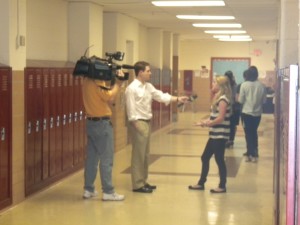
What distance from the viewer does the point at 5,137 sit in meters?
6.03

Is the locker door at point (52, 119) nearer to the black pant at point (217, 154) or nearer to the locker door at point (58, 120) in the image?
the locker door at point (58, 120)

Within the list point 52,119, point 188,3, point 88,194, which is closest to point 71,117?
point 52,119

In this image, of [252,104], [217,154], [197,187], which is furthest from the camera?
[252,104]

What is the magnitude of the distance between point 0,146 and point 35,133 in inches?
39.0

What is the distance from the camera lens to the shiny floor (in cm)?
589

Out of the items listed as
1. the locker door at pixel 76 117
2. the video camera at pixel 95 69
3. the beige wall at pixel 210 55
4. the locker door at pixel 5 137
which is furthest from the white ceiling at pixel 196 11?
the beige wall at pixel 210 55

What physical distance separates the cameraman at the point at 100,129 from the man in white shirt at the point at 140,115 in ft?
1.23

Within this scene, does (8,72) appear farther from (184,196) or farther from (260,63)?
(260,63)

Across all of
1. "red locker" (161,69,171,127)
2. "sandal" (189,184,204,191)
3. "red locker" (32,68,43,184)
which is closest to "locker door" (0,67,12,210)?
"red locker" (32,68,43,184)

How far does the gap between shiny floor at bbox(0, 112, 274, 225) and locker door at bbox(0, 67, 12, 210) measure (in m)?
0.22

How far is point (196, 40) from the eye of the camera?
21.6 meters

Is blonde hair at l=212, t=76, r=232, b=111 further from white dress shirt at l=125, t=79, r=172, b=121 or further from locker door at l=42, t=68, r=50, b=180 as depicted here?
locker door at l=42, t=68, r=50, b=180

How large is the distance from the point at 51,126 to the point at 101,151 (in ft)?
3.75

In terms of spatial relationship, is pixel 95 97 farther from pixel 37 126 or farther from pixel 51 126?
pixel 51 126
